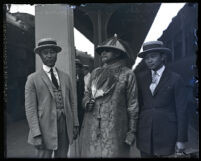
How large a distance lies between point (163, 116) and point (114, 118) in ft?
2.26

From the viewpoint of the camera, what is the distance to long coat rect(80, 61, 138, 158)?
12.8 feet

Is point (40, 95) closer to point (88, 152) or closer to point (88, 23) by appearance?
point (88, 152)

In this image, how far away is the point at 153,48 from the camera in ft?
13.2

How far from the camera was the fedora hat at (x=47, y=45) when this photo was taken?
13.5 ft

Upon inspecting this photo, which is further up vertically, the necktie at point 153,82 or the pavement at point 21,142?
the necktie at point 153,82

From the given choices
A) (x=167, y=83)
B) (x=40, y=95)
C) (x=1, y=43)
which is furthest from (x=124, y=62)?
(x=1, y=43)

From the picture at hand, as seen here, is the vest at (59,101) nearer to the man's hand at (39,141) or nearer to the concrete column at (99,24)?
the man's hand at (39,141)

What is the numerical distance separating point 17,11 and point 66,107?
6.09 ft

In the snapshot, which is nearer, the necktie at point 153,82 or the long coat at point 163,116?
the long coat at point 163,116

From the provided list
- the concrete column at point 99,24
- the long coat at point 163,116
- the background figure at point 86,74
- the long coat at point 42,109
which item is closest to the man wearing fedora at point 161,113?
the long coat at point 163,116

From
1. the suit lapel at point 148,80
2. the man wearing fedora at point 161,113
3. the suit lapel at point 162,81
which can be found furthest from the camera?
the suit lapel at point 148,80

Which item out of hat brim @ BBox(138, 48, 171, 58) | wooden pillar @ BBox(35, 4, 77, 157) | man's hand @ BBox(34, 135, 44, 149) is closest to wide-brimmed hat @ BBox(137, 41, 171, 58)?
hat brim @ BBox(138, 48, 171, 58)

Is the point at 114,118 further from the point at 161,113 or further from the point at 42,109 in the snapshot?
the point at 42,109

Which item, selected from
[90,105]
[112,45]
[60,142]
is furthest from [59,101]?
[112,45]
